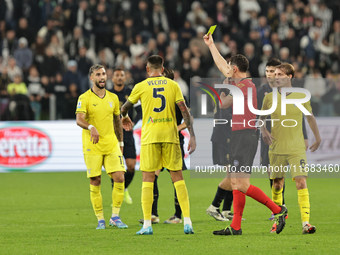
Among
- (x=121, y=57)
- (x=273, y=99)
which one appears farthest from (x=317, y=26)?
(x=273, y=99)

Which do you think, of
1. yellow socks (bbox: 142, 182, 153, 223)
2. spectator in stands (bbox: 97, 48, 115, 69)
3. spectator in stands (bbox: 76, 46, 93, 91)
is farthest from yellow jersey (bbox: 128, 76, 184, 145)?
spectator in stands (bbox: 97, 48, 115, 69)

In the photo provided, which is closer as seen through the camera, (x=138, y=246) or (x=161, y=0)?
(x=138, y=246)

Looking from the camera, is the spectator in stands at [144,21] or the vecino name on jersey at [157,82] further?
the spectator in stands at [144,21]

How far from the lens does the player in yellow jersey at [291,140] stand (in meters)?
6.92

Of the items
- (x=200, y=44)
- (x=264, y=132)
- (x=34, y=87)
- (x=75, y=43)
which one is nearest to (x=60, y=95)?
(x=34, y=87)

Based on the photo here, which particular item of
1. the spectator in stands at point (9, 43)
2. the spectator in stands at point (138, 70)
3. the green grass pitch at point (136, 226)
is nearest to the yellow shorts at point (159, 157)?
the green grass pitch at point (136, 226)

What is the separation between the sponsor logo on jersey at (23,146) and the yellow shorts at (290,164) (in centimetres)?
892

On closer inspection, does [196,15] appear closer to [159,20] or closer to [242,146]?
[159,20]

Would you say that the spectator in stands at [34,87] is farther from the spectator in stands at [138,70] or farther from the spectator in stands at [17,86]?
the spectator in stands at [138,70]

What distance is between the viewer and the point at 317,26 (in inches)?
795

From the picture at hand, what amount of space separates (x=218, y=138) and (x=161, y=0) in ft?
43.2

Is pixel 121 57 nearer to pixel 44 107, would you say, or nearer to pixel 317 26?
pixel 44 107

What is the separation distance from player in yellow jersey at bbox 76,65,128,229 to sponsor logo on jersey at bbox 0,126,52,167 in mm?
7319

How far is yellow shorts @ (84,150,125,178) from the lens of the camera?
779 cm
